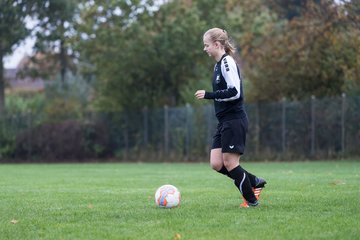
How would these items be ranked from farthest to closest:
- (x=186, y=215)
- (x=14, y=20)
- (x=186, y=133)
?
1. (x=14, y=20)
2. (x=186, y=133)
3. (x=186, y=215)

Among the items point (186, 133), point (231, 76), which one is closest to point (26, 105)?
point (186, 133)

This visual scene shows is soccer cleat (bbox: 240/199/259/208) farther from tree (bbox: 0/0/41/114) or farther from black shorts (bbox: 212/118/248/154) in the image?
tree (bbox: 0/0/41/114)

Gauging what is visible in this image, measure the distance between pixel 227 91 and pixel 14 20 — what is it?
2646 centimetres

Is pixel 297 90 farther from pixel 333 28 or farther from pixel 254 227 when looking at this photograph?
pixel 254 227

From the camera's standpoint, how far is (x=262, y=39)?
3388 centimetres

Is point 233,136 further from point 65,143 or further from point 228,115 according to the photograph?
point 65,143

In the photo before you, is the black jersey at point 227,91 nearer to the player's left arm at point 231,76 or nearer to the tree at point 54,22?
the player's left arm at point 231,76

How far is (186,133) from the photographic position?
101 ft

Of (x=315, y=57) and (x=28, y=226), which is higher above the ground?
(x=315, y=57)

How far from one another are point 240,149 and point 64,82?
3678cm

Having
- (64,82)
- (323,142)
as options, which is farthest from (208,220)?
(64,82)

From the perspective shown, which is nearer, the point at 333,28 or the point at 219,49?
the point at 219,49

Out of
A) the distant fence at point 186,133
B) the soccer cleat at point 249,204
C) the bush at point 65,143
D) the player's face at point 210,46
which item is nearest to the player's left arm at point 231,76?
the player's face at point 210,46

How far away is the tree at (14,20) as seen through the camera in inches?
1270
